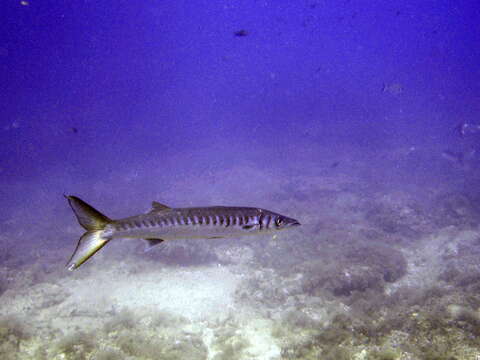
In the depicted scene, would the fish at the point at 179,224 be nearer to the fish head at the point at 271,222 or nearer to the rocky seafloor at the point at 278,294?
the fish head at the point at 271,222

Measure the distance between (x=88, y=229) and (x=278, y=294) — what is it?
773 centimetres

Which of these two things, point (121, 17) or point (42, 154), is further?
point (121, 17)

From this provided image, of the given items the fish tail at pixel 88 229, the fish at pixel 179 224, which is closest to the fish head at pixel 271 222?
the fish at pixel 179 224

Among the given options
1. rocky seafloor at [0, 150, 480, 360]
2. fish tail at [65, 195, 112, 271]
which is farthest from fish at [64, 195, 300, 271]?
rocky seafloor at [0, 150, 480, 360]

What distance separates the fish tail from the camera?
8.89ft

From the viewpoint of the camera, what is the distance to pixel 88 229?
2.87m

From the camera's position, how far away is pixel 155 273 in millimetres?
11312

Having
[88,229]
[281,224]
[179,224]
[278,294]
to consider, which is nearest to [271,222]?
[281,224]

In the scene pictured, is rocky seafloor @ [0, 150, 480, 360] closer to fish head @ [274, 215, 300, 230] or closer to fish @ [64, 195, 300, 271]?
fish head @ [274, 215, 300, 230]

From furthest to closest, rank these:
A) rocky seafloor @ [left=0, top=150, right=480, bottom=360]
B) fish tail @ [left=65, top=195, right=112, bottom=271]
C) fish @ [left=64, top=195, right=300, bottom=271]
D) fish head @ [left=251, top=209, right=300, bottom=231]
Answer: rocky seafloor @ [left=0, top=150, right=480, bottom=360] → fish head @ [left=251, top=209, right=300, bottom=231] → fish @ [left=64, top=195, right=300, bottom=271] → fish tail @ [left=65, top=195, right=112, bottom=271]

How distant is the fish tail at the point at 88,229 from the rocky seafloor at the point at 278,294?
325 centimetres

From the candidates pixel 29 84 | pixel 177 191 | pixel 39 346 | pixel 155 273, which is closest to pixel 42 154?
pixel 29 84

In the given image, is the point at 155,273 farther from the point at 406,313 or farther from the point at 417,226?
the point at 417,226

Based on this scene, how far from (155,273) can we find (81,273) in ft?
10.8
